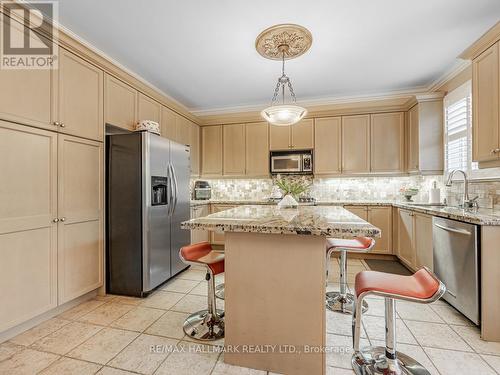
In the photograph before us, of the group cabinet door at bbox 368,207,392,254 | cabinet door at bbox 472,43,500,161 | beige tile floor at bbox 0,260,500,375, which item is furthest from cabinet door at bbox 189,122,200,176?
cabinet door at bbox 472,43,500,161

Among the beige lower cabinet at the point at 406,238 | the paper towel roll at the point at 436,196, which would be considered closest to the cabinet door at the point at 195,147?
the beige lower cabinet at the point at 406,238

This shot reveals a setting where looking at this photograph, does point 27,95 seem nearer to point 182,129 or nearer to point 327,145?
point 182,129

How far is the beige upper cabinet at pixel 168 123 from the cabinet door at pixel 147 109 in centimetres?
11

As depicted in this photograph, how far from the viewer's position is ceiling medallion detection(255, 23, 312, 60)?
6.51 feet

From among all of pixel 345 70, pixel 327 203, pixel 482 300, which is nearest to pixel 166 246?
pixel 327 203

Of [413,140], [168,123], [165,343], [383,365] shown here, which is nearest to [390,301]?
[383,365]

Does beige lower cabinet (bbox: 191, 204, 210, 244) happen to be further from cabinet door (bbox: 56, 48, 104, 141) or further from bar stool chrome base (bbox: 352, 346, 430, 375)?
bar stool chrome base (bbox: 352, 346, 430, 375)

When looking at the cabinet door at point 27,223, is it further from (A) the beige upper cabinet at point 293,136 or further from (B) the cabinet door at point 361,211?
(B) the cabinet door at point 361,211

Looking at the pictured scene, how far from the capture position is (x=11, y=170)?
182 centimetres

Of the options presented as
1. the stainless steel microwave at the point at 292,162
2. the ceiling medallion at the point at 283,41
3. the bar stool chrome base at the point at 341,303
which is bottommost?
the bar stool chrome base at the point at 341,303

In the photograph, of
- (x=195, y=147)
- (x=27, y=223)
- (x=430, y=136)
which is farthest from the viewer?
(x=195, y=147)

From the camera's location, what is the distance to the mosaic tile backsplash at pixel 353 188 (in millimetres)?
3281

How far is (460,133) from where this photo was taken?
3.10m

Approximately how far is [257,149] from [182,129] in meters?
1.40
